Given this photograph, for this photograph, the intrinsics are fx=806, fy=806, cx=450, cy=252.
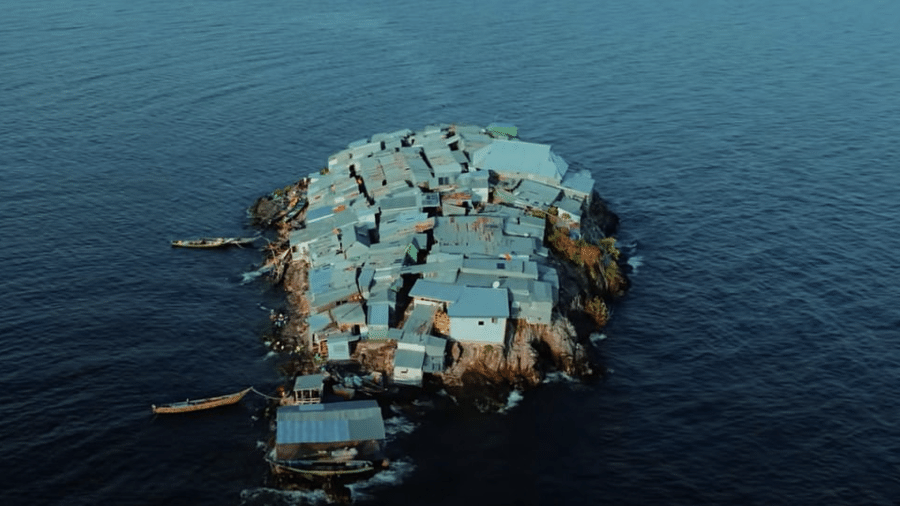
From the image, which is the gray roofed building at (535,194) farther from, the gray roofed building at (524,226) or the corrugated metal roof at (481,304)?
the corrugated metal roof at (481,304)

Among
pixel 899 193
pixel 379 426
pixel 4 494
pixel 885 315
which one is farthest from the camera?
pixel 899 193

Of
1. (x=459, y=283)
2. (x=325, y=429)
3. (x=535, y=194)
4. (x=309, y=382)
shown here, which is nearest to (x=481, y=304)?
(x=459, y=283)

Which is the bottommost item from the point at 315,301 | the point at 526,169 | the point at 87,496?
the point at 87,496

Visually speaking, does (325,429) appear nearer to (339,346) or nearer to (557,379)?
(339,346)

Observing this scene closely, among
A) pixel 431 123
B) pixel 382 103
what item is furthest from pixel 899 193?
pixel 382 103

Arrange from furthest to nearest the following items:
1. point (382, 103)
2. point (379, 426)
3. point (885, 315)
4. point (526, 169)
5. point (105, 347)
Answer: point (382, 103), point (526, 169), point (885, 315), point (105, 347), point (379, 426)

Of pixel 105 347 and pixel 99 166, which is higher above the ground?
pixel 99 166

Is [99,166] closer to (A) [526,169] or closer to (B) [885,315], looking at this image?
(A) [526,169]

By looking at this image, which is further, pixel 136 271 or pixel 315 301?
pixel 136 271
